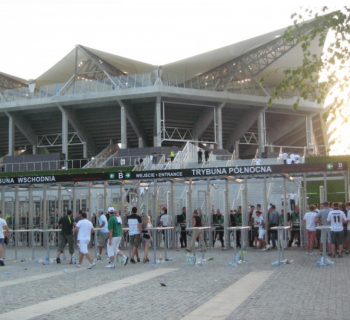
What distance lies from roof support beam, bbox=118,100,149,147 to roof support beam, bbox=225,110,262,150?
32.4 ft

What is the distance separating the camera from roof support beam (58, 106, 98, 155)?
55000 mm

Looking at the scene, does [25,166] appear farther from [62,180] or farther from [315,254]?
Result: [315,254]

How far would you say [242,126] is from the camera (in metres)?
59.8

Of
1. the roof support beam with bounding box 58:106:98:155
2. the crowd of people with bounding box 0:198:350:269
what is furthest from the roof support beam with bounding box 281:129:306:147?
the crowd of people with bounding box 0:198:350:269

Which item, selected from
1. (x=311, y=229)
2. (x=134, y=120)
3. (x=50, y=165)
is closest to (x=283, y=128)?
(x=134, y=120)

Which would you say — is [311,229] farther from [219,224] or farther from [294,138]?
[294,138]

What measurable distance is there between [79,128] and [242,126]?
1811cm

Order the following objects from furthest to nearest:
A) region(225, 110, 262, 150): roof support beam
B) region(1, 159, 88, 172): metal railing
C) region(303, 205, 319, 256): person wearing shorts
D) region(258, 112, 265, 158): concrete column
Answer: region(225, 110, 262, 150): roof support beam
region(258, 112, 265, 158): concrete column
region(1, 159, 88, 172): metal railing
region(303, 205, 319, 256): person wearing shorts

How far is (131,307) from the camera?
29.6 ft

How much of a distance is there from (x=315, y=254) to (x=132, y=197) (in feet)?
39.9

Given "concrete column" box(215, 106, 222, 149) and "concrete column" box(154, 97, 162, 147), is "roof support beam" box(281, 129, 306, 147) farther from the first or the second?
"concrete column" box(154, 97, 162, 147)

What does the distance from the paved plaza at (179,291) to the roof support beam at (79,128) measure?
4005cm

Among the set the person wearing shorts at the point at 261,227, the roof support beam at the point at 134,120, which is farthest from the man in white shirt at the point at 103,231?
the roof support beam at the point at 134,120

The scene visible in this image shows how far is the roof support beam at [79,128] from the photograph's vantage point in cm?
5500
